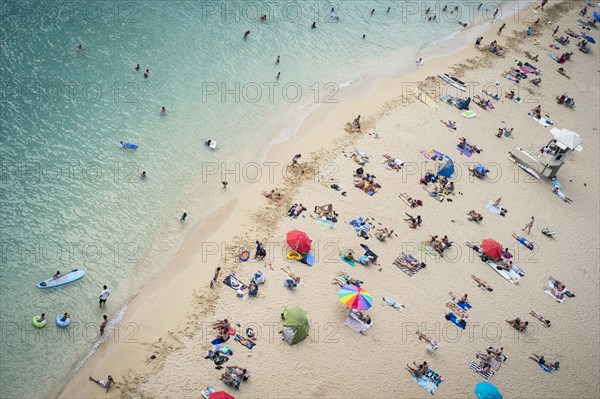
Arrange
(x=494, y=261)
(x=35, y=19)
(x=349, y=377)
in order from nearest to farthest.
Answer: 1. (x=349, y=377)
2. (x=494, y=261)
3. (x=35, y=19)

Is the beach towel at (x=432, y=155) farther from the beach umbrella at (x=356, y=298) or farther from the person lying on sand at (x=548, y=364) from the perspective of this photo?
the person lying on sand at (x=548, y=364)

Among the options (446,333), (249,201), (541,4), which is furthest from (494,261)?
(541,4)

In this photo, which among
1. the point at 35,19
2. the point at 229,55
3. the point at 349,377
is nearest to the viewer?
the point at 349,377

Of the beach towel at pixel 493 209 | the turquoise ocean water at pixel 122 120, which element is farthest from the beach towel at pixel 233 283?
the beach towel at pixel 493 209

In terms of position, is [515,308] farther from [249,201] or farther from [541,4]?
[541,4]

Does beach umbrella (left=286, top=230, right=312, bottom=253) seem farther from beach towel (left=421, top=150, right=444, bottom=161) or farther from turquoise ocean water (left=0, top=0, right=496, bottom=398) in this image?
beach towel (left=421, top=150, right=444, bottom=161)

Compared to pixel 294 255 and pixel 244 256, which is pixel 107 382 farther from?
pixel 294 255

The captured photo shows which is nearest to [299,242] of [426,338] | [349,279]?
[349,279]

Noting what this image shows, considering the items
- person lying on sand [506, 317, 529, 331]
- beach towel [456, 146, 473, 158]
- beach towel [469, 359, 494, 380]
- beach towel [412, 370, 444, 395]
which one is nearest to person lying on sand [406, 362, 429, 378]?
beach towel [412, 370, 444, 395]
